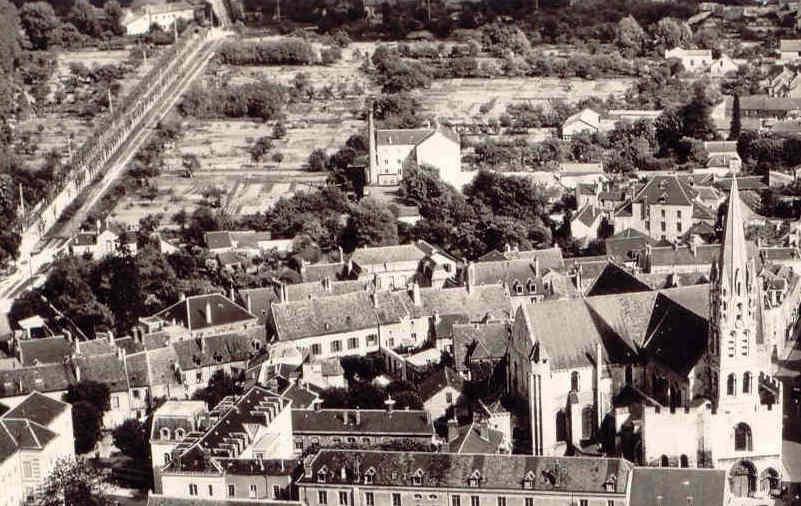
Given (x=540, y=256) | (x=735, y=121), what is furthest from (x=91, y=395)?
(x=735, y=121)

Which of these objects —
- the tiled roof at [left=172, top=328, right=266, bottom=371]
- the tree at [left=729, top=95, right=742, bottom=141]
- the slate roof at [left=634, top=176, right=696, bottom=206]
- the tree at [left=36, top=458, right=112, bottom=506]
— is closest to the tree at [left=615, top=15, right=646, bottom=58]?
the tree at [left=729, top=95, right=742, bottom=141]

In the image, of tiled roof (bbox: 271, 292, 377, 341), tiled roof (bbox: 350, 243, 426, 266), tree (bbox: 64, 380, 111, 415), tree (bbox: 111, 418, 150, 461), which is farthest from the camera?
tiled roof (bbox: 350, 243, 426, 266)

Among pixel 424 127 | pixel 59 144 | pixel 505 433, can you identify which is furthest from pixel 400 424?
pixel 59 144

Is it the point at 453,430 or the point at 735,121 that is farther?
the point at 735,121

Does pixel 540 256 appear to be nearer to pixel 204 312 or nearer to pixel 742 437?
pixel 204 312

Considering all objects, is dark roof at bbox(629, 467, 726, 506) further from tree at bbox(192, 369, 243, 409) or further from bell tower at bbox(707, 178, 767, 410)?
tree at bbox(192, 369, 243, 409)

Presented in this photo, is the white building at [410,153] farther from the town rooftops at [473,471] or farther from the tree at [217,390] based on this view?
the town rooftops at [473,471]
